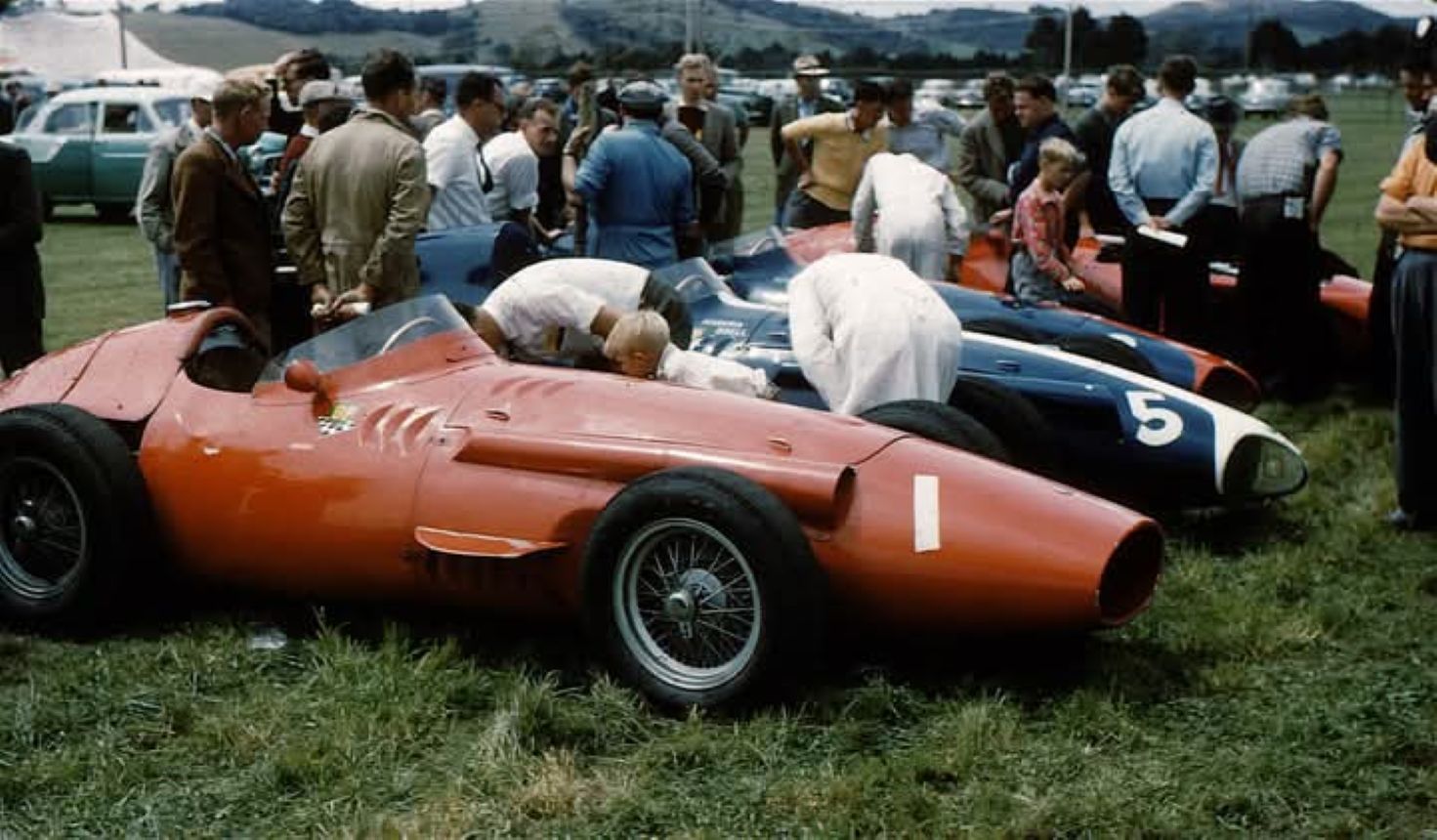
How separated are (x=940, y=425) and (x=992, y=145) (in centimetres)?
642

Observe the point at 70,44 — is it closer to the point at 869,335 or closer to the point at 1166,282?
the point at 1166,282

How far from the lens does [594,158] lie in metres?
8.62

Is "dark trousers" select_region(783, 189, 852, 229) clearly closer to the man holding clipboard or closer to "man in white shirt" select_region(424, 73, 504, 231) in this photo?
the man holding clipboard

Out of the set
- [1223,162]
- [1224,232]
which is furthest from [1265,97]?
[1224,232]

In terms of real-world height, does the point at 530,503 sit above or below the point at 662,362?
below

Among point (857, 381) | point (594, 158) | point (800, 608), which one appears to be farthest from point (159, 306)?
point (800, 608)

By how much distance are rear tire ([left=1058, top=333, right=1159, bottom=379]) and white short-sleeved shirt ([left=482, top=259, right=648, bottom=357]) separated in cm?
234

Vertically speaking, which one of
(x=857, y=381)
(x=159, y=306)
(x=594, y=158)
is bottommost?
(x=159, y=306)

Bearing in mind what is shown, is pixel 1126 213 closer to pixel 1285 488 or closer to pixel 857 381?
pixel 1285 488

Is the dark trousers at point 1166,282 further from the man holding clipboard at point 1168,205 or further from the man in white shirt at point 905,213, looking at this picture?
the man in white shirt at point 905,213

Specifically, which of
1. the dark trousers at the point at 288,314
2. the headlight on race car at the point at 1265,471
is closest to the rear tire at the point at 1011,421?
the headlight on race car at the point at 1265,471

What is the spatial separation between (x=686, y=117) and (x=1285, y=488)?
5252 mm

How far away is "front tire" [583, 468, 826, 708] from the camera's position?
4.54 meters

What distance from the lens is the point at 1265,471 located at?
23.0ft
